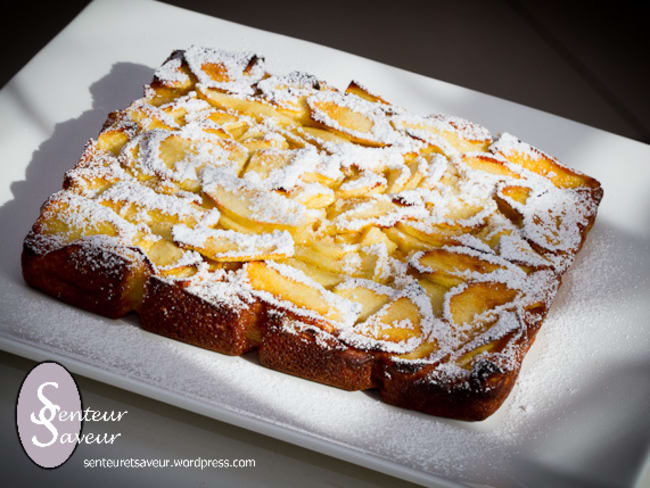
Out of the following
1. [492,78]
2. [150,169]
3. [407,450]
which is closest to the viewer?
[407,450]

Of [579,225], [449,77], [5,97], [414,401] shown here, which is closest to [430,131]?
[579,225]

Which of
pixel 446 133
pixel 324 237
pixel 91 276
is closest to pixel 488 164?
pixel 446 133

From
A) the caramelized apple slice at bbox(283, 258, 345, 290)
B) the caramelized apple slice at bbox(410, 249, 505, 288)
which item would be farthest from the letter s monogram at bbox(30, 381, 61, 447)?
the caramelized apple slice at bbox(410, 249, 505, 288)

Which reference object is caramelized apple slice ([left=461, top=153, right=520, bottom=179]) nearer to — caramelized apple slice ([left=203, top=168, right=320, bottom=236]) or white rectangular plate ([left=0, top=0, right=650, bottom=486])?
white rectangular plate ([left=0, top=0, right=650, bottom=486])

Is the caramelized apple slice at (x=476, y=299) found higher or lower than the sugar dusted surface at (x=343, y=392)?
higher

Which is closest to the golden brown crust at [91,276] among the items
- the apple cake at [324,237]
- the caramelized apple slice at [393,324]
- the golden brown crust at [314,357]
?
the apple cake at [324,237]

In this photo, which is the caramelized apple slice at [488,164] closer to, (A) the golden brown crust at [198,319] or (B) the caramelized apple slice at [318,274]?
(B) the caramelized apple slice at [318,274]

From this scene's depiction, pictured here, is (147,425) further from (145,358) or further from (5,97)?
(5,97)
